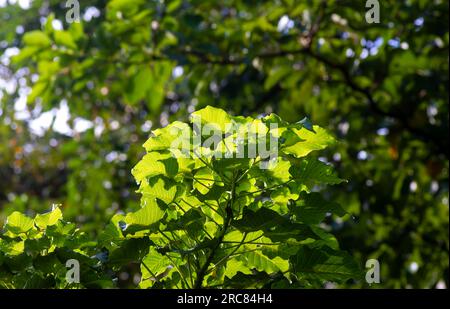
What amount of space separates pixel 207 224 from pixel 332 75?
2.22 m

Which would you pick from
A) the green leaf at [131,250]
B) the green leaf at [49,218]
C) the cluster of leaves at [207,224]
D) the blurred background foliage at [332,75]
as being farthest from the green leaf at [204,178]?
the blurred background foliage at [332,75]

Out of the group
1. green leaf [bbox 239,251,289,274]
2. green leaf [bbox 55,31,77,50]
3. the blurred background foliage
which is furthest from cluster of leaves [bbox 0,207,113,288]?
green leaf [bbox 55,31,77,50]

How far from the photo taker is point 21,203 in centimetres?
326

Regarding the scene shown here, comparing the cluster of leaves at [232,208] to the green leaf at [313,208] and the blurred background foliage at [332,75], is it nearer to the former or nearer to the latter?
the green leaf at [313,208]

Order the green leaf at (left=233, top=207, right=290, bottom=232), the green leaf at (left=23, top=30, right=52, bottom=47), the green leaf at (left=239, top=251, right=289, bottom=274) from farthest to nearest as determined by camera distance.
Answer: the green leaf at (left=23, top=30, right=52, bottom=47)
the green leaf at (left=239, top=251, right=289, bottom=274)
the green leaf at (left=233, top=207, right=290, bottom=232)

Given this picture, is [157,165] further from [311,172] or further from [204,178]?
[311,172]

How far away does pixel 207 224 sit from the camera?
104 cm

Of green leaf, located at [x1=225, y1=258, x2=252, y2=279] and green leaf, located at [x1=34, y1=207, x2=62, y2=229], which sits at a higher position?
green leaf, located at [x1=34, y1=207, x2=62, y2=229]

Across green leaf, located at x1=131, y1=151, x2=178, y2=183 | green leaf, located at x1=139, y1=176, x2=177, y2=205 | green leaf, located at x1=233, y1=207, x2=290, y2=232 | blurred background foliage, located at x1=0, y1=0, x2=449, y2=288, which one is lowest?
green leaf, located at x1=233, y1=207, x2=290, y2=232

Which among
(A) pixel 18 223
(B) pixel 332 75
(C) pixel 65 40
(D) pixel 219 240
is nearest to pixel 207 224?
(D) pixel 219 240

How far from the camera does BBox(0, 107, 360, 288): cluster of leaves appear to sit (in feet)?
3.16

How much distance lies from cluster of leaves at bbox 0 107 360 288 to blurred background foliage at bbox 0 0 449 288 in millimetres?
1437

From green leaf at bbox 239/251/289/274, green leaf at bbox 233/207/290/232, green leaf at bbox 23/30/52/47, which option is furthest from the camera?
green leaf at bbox 23/30/52/47

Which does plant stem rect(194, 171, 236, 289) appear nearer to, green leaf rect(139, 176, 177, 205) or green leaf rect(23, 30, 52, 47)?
green leaf rect(139, 176, 177, 205)
